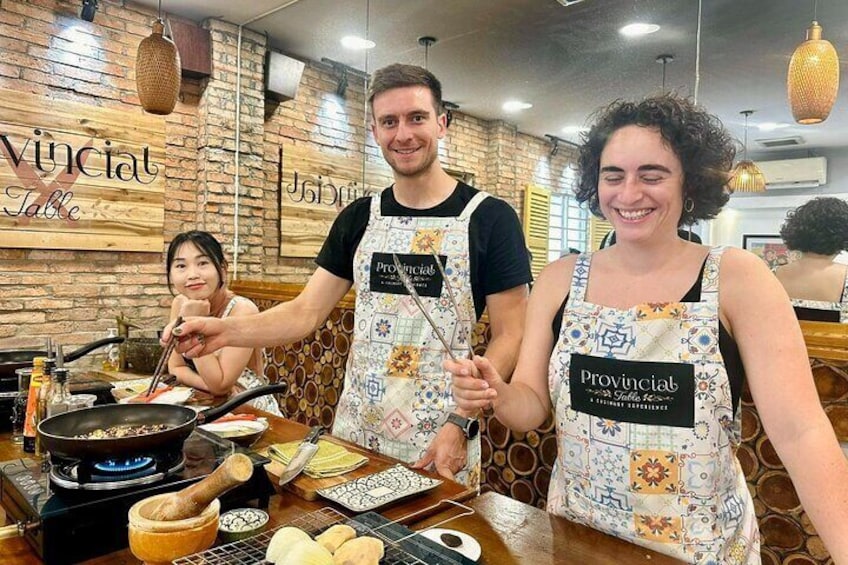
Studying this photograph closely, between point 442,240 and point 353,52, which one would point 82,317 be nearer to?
point 353,52

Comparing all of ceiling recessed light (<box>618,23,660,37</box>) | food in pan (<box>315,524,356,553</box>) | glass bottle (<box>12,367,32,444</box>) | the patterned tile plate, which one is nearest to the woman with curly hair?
the patterned tile plate

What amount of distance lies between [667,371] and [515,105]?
3.03m

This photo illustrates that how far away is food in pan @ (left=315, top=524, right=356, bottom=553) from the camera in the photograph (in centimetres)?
88

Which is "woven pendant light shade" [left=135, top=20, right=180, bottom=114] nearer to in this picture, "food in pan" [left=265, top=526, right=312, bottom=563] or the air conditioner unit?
"food in pan" [left=265, top=526, right=312, bottom=563]

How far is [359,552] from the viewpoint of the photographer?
2.76ft

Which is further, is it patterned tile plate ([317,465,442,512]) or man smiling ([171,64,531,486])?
man smiling ([171,64,531,486])

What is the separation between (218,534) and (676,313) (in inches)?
37.0

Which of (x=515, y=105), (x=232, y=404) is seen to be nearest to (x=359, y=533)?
(x=232, y=404)

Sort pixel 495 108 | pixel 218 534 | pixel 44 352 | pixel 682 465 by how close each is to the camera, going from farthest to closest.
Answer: pixel 495 108
pixel 44 352
pixel 682 465
pixel 218 534

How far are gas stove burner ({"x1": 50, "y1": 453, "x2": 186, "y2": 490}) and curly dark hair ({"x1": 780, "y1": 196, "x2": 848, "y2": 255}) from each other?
2.45 meters

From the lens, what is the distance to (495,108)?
3.97 meters

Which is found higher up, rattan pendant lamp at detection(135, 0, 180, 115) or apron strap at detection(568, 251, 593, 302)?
rattan pendant lamp at detection(135, 0, 180, 115)

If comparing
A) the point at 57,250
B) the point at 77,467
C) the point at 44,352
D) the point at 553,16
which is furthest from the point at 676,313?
the point at 57,250

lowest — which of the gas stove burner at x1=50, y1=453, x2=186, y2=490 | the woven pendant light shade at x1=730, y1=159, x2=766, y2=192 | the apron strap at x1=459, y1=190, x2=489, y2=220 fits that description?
the gas stove burner at x1=50, y1=453, x2=186, y2=490
